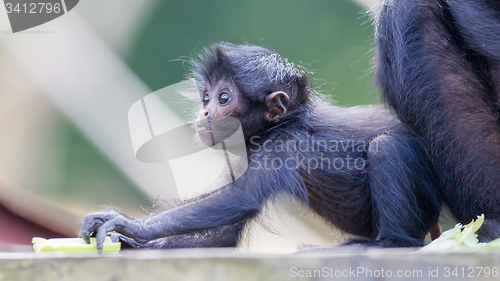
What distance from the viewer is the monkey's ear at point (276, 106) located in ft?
8.87

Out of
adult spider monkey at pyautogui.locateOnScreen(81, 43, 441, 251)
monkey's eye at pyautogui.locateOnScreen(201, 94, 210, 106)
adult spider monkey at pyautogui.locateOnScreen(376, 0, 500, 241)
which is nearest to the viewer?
adult spider monkey at pyautogui.locateOnScreen(376, 0, 500, 241)

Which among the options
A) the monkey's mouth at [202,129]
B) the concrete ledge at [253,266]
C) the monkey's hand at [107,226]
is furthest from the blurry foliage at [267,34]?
the concrete ledge at [253,266]

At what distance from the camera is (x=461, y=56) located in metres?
2.15

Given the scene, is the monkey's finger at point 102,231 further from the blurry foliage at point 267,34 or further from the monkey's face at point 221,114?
the blurry foliage at point 267,34

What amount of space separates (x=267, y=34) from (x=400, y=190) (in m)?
2.90

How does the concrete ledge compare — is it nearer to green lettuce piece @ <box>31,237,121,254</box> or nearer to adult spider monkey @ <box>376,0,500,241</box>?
green lettuce piece @ <box>31,237,121,254</box>

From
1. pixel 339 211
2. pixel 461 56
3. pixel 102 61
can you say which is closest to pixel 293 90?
pixel 339 211

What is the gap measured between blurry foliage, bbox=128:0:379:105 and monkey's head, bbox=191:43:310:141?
5.91 feet

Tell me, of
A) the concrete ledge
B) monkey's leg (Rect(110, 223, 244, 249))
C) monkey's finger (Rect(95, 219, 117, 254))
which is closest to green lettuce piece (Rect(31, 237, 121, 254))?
monkey's finger (Rect(95, 219, 117, 254))

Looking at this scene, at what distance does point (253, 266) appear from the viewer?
116 cm

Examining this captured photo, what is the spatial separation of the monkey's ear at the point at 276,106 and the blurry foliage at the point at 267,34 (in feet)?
6.34

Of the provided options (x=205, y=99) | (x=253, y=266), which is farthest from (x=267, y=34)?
(x=253, y=266)

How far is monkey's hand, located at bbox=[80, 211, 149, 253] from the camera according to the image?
1895mm

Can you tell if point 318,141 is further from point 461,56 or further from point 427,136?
point 461,56
